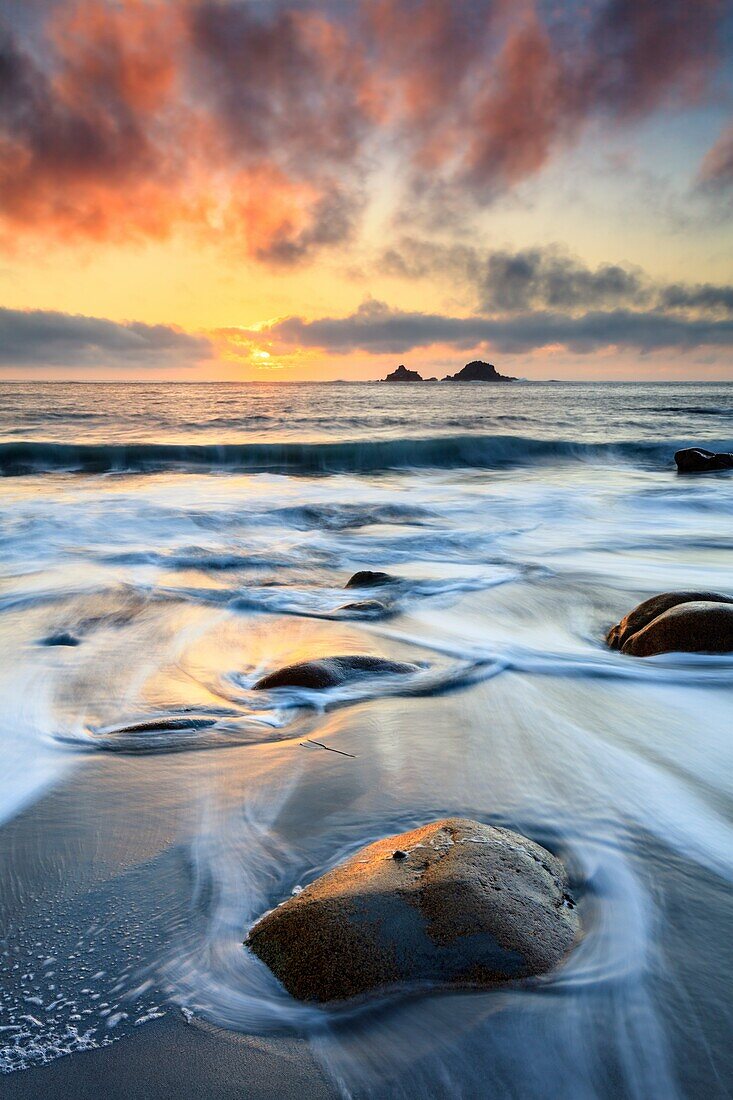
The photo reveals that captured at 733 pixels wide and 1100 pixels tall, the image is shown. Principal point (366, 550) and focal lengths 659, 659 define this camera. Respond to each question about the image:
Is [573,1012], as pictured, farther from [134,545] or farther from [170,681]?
[134,545]

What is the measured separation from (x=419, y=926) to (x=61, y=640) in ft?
11.8

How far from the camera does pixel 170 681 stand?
3.63m

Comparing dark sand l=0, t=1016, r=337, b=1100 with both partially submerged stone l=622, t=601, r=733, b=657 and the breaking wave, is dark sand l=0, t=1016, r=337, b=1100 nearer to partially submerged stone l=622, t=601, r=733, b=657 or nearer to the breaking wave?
partially submerged stone l=622, t=601, r=733, b=657

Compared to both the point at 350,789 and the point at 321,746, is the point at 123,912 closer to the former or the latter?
the point at 350,789

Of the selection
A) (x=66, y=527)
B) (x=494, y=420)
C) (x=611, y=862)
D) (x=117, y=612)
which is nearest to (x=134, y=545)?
(x=66, y=527)

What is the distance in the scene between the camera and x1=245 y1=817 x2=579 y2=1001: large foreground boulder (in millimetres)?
1484

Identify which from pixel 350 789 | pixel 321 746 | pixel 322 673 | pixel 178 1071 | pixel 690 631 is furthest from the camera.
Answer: pixel 690 631

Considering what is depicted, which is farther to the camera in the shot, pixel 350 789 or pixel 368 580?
pixel 368 580

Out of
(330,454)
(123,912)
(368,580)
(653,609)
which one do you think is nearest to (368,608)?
(368,580)

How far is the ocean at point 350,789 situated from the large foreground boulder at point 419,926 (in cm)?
5

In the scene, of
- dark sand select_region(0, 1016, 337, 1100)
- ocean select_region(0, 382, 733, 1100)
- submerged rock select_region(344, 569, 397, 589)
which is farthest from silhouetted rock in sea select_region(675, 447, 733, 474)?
dark sand select_region(0, 1016, 337, 1100)

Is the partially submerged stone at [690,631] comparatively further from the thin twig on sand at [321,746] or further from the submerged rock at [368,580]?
the submerged rock at [368,580]

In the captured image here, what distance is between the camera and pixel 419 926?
5.00ft

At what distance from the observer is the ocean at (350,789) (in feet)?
4.60
